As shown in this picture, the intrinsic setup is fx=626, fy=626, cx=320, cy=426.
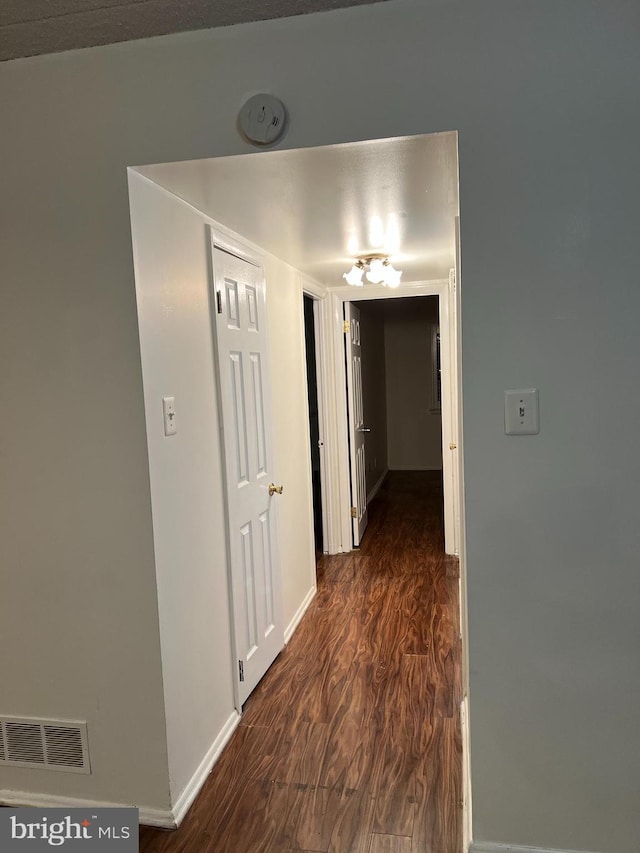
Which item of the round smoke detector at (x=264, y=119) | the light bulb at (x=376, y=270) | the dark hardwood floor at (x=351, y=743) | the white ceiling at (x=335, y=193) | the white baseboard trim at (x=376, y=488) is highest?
the round smoke detector at (x=264, y=119)

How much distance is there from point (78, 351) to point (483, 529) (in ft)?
4.29

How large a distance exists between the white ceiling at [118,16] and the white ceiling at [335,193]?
0.34 meters

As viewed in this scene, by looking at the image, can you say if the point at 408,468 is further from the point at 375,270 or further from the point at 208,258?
the point at 208,258

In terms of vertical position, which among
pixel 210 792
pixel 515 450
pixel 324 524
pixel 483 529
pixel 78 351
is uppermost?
pixel 78 351

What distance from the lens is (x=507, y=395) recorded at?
1666 mm

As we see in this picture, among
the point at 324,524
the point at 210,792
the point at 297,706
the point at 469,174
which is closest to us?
the point at 469,174

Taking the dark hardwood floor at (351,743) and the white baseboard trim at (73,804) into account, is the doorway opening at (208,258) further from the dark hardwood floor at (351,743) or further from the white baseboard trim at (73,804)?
the white baseboard trim at (73,804)

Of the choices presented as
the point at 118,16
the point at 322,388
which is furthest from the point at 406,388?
the point at 118,16

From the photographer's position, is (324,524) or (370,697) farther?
(324,524)

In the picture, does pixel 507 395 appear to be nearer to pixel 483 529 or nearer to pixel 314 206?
pixel 483 529

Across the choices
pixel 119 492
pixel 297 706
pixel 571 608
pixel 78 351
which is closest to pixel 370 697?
pixel 297 706

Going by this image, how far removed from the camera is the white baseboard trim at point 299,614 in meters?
3.34

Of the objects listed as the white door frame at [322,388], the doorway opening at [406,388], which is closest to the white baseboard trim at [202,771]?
the white door frame at [322,388]

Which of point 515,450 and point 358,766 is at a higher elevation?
point 515,450
